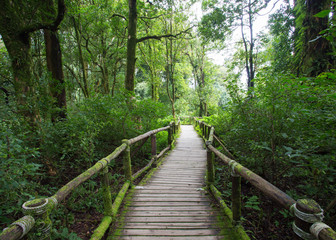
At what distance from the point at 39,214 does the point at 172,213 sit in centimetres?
219

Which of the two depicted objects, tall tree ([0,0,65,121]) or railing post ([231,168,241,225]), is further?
tall tree ([0,0,65,121])

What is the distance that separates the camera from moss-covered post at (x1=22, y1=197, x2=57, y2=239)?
1394 millimetres

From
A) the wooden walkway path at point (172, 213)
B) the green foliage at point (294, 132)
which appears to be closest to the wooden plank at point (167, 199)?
the wooden walkway path at point (172, 213)

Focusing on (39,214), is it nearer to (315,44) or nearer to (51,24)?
(51,24)

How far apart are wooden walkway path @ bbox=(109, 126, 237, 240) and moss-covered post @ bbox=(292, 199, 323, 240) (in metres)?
1.36

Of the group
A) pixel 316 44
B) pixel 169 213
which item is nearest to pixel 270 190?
pixel 169 213

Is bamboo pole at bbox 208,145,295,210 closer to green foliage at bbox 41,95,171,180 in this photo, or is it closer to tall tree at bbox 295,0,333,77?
green foliage at bbox 41,95,171,180

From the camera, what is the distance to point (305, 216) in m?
1.29

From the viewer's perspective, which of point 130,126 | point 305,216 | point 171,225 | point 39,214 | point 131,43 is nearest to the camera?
point 305,216

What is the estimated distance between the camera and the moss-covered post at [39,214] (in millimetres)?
1394

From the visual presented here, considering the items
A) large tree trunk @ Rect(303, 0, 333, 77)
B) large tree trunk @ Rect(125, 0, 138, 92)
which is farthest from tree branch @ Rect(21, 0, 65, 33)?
large tree trunk @ Rect(303, 0, 333, 77)

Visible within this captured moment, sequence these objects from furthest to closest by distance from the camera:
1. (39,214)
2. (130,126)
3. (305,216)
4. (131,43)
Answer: (131,43) → (130,126) → (39,214) → (305,216)

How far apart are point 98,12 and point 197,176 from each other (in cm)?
1153

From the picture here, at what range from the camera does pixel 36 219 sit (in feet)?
4.68
